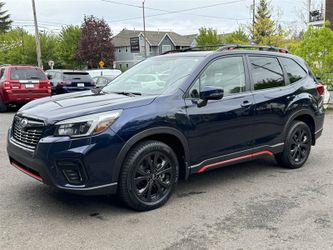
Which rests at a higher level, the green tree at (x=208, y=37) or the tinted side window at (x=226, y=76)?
the green tree at (x=208, y=37)

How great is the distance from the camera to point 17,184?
201 inches

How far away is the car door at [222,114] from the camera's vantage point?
4.49m

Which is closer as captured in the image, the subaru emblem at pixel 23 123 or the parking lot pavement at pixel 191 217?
the parking lot pavement at pixel 191 217

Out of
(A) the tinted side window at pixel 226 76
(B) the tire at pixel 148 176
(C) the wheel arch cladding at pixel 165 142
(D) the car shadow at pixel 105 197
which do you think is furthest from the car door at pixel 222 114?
(D) the car shadow at pixel 105 197

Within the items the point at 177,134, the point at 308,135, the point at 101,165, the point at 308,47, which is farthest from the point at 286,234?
the point at 308,47

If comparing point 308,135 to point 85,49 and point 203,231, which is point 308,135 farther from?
point 85,49

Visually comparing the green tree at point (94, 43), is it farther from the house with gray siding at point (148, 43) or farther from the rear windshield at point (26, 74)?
the rear windshield at point (26, 74)

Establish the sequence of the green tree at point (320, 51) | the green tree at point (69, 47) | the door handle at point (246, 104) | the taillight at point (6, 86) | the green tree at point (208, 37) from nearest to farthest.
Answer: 1. the door handle at point (246, 104)
2. the taillight at point (6, 86)
3. the green tree at point (320, 51)
4. the green tree at point (208, 37)
5. the green tree at point (69, 47)

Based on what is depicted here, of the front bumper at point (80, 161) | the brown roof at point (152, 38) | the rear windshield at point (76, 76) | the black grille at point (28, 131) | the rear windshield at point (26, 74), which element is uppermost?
the brown roof at point (152, 38)

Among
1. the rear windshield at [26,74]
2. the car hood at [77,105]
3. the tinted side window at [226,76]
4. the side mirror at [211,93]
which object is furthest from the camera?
the rear windshield at [26,74]

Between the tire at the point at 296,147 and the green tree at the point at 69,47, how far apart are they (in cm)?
5362

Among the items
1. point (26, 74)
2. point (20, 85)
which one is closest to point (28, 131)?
point (20, 85)

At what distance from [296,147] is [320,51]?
8.67 m

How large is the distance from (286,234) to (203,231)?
78 cm
